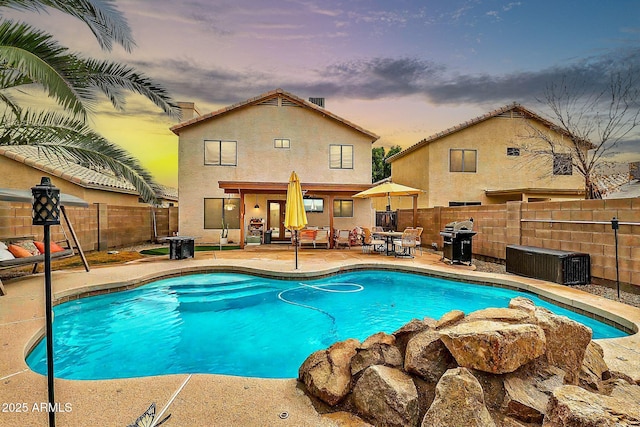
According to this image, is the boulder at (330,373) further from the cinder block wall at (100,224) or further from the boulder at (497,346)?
the cinder block wall at (100,224)

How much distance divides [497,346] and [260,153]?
46.8 ft

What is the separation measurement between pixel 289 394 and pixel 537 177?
1956 centimetres

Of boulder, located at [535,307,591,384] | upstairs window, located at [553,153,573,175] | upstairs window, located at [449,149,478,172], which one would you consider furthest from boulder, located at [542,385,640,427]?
upstairs window, located at [553,153,573,175]

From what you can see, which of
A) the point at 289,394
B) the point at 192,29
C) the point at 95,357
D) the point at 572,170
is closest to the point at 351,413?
the point at 289,394

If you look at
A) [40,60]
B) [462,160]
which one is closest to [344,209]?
[462,160]

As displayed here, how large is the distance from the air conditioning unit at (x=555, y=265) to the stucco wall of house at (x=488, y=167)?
890 centimetres

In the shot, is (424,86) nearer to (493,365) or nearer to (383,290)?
(383,290)

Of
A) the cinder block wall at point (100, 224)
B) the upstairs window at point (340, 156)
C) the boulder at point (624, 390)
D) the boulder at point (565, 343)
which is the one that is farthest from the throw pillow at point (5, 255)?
the upstairs window at point (340, 156)

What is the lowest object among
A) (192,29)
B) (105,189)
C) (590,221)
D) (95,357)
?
(95,357)

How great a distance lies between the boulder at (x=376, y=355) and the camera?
9.37ft

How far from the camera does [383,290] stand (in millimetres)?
8070

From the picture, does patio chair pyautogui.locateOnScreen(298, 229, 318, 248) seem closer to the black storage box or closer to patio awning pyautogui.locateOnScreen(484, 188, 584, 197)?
the black storage box

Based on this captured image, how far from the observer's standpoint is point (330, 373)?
2816 millimetres

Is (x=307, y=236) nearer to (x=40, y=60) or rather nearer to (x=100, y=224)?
(x=100, y=224)
